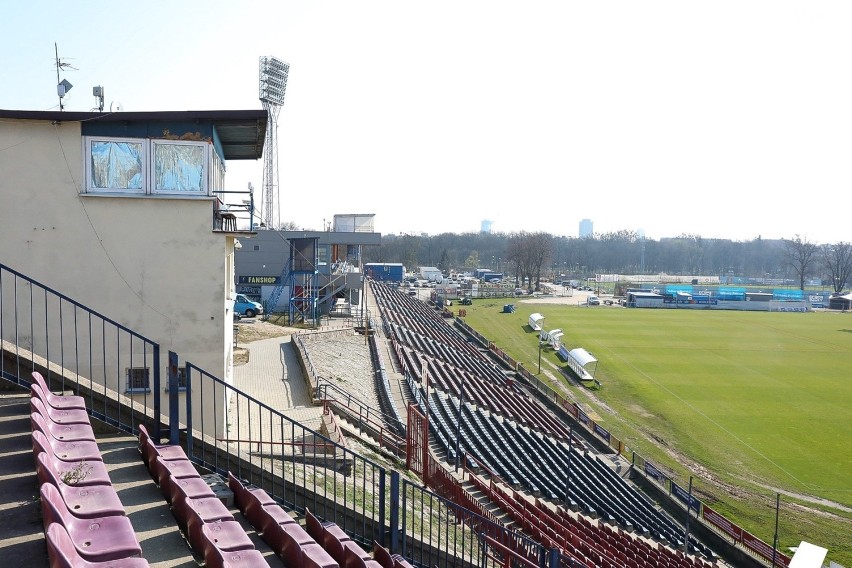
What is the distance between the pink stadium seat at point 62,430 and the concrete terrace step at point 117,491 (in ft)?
0.93

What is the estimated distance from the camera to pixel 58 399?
23.7 ft

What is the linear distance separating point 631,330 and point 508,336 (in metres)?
15.5

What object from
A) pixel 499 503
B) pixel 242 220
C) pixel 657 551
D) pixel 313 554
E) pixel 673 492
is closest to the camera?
pixel 313 554

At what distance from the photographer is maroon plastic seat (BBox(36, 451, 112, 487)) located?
519cm

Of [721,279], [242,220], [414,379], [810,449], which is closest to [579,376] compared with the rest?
[810,449]

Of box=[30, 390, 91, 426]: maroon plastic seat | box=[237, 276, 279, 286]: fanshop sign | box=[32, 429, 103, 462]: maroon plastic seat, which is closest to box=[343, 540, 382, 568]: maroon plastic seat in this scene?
box=[32, 429, 103, 462]: maroon plastic seat

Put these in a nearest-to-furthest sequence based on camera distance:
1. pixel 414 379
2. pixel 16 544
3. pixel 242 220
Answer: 1. pixel 16 544
2. pixel 242 220
3. pixel 414 379

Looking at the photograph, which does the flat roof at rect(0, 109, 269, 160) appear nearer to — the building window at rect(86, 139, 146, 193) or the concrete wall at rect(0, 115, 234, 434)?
the concrete wall at rect(0, 115, 234, 434)

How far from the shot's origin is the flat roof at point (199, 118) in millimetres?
11977

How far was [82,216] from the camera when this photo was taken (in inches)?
497

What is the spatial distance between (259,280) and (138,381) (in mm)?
31468

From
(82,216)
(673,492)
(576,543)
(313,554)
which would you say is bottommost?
(673,492)

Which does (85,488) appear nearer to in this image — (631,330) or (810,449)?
(810,449)

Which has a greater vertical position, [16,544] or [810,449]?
[16,544]
